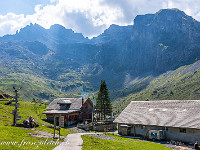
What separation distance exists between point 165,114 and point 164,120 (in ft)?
8.86

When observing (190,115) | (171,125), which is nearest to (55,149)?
(171,125)

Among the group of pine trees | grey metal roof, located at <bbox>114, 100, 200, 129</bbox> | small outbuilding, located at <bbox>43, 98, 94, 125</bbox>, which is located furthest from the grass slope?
the group of pine trees

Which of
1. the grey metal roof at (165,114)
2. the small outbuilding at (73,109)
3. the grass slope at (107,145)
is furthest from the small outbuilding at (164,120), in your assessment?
the small outbuilding at (73,109)

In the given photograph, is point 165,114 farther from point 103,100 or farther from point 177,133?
point 103,100

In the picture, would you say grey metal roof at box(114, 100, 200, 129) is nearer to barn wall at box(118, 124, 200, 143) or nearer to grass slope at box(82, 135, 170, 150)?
barn wall at box(118, 124, 200, 143)

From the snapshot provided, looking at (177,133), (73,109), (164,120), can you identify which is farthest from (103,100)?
(177,133)

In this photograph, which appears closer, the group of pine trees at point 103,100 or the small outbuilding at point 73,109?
the small outbuilding at point 73,109

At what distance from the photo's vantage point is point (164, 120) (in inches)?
1780

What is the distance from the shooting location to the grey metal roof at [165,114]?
4188 cm

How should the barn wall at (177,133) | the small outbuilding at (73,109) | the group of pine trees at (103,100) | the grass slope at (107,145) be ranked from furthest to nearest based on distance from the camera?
A: the group of pine trees at (103,100) → the small outbuilding at (73,109) → the barn wall at (177,133) → the grass slope at (107,145)

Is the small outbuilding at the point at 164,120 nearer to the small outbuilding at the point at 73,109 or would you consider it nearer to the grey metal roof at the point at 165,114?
the grey metal roof at the point at 165,114

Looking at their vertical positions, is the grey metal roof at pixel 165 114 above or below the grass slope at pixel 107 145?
above

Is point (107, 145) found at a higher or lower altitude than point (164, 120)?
lower

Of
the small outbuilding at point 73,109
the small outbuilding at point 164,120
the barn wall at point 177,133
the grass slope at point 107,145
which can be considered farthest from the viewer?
the small outbuilding at point 73,109
